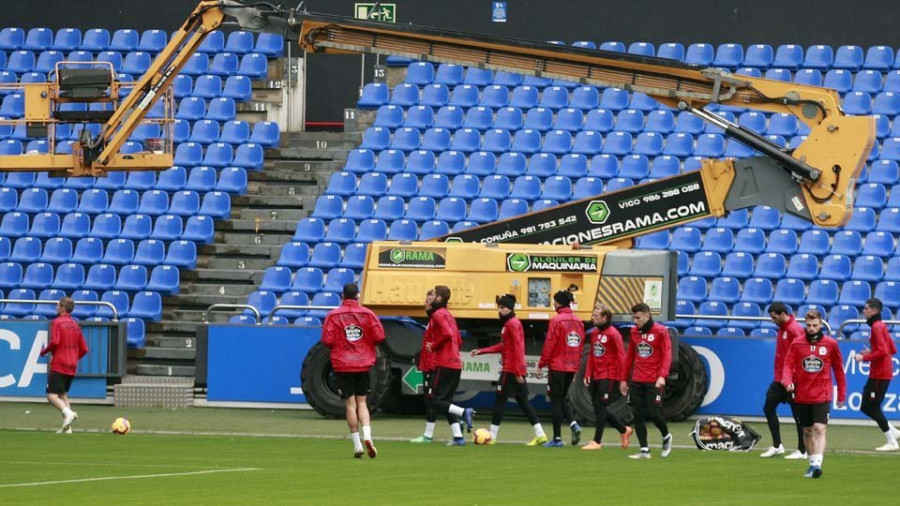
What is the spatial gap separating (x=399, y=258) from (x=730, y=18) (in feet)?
37.3

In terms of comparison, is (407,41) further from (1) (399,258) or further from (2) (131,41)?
(2) (131,41)

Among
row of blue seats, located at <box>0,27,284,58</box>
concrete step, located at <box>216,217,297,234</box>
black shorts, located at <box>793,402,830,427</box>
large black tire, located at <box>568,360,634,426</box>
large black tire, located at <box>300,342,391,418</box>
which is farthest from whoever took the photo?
row of blue seats, located at <box>0,27,284,58</box>

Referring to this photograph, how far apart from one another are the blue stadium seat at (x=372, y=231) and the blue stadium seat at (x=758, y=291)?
6.15m

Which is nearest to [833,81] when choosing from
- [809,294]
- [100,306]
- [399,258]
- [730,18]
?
[730,18]

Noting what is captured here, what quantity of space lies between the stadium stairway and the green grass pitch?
456 cm

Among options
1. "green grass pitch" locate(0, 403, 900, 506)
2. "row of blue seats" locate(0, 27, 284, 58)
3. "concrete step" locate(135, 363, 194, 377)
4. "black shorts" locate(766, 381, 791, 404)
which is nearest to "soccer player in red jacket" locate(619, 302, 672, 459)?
"green grass pitch" locate(0, 403, 900, 506)

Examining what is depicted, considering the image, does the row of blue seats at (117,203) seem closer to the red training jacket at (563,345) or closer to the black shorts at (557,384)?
the red training jacket at (563,345)

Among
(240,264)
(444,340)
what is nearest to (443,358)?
(444,340)

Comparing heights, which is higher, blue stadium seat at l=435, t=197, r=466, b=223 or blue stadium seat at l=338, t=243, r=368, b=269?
blue stadium seat at l=435, t=197, r=466, b=223

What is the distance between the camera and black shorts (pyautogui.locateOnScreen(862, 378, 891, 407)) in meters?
19.7

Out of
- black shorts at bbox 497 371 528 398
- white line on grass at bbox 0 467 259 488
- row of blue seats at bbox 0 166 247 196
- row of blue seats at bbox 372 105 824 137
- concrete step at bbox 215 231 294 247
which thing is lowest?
Answer: white line on grass at bbox 0 467 259 488

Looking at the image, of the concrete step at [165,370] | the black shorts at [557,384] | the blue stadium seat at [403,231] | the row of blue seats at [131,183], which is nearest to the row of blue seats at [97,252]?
the row of blue seats at [131,183]

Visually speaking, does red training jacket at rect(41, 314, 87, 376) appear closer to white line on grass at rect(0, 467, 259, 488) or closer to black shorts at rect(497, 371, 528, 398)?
black shorts at rect(497, 371, 528, 398)

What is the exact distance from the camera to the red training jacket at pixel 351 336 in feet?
57.0
